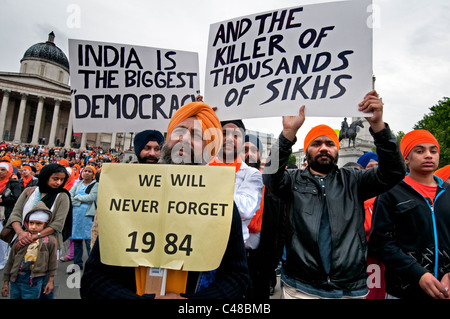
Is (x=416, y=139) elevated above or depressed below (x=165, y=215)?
above

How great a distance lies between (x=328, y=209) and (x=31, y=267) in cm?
326

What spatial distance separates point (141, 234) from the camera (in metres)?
1.41

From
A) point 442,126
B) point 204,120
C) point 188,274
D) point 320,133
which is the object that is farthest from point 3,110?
point 442,126

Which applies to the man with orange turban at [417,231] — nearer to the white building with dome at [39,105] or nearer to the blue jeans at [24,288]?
the blue jeans at [24,288]

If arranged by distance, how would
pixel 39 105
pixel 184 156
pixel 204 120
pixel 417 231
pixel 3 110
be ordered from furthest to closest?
1. pixel 39 105
2. pixel 3 110
3. pixel 417 231
4. pixel 204 120
5. pixel 184 156

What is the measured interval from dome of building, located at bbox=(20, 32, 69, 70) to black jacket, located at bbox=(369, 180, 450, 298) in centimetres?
7312

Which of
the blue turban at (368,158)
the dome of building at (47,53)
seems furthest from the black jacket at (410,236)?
the dome of building at (47,53)

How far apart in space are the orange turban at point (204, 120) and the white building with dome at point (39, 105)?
50086 mm

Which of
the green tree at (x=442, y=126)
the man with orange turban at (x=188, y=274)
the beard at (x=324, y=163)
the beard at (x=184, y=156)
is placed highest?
the green tree at (x=442, y=126)

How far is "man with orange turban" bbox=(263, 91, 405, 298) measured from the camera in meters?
2.01

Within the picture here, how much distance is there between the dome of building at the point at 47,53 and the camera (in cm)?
5941

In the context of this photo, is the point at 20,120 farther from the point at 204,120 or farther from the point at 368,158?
the point at 204,120

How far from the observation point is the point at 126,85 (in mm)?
3010
